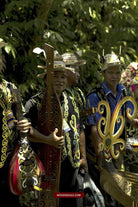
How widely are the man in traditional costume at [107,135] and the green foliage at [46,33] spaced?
74 centimetres

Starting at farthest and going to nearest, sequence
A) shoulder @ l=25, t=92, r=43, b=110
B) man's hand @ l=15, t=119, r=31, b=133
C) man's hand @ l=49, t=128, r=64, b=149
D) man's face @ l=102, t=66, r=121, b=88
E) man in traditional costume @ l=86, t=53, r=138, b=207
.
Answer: man's face @ l=102, t=66, r=121, b=88
man in traditional costume @ l=86, t=53, r=138, b=207
shoulder @ l=25, t=92, r=43, b=110
man's hand @ l=49, t=128, r=64, b=149
man's hand @ l=15, t=119, r=31, b=133

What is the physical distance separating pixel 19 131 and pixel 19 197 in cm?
65

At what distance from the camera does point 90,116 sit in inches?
192

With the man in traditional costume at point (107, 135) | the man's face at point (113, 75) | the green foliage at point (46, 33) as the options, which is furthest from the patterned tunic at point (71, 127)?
the green foliage at point (46, 33)

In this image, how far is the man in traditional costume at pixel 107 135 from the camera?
492cm

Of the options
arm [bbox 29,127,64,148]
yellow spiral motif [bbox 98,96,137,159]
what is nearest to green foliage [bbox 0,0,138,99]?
yellow spiral motif [bbox 98,96,137,159]

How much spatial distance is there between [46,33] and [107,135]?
141 cm

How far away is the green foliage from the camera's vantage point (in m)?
5.29

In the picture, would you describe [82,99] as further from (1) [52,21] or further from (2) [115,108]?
(1) [52,21]

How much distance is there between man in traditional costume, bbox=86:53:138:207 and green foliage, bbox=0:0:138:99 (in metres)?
0.74

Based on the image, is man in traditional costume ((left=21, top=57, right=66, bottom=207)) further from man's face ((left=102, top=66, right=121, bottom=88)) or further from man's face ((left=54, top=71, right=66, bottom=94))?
man's face ((left=102, top=66, right=121, bottom=88))

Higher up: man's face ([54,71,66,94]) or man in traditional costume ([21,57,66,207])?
man's face ([54,71,66,94])

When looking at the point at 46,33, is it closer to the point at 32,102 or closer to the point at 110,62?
the point at 110,62

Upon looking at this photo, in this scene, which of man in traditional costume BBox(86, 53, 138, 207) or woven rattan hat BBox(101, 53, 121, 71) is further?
woven rattan hat BBox(101, 53, 121, 71)
